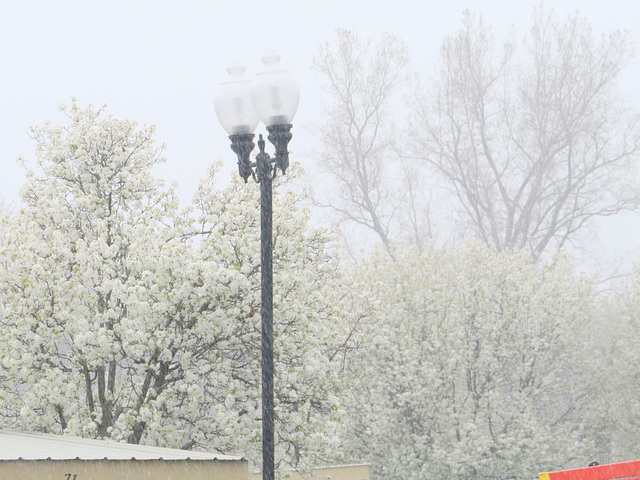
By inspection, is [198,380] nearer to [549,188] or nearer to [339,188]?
[339,188]

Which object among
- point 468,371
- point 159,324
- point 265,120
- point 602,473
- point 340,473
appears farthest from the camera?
point 468,371

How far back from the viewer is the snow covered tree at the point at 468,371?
89.1 feet

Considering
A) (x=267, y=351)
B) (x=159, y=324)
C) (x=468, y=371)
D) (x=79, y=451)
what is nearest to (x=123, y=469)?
(x=79, y=451)

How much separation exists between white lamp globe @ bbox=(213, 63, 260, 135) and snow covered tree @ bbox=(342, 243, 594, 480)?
18.1 meters

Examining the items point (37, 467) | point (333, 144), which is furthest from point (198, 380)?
point (333, 144)

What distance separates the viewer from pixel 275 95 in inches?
301

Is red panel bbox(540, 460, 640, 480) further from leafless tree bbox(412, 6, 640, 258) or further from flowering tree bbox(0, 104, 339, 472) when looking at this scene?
leafless tree bbox(412, 6, 640, 258)

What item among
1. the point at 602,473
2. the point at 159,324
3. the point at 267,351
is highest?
the point at 159,324

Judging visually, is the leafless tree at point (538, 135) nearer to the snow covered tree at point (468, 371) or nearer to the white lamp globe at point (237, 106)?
the snow covered tree at point (468, 371)

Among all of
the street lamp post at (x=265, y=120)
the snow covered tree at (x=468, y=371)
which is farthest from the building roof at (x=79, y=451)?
the snow covered tree at (x=468, y=371)

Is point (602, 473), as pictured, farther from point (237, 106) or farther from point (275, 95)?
point (237, 106)

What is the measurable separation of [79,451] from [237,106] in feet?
18.6

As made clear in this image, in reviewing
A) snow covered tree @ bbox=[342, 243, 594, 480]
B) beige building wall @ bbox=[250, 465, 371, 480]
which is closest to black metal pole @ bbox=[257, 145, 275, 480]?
beige building wall @ bbox=[250, 465, 371, 480]

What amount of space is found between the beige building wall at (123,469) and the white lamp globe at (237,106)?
13.8 ft
